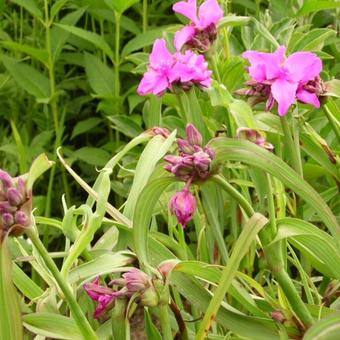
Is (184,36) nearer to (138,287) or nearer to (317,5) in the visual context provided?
(138,287)

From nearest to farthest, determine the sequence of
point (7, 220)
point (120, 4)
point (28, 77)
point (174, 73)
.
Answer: point (7, 220) < point (174, 73) < point (120, 4) < point (28, 77)

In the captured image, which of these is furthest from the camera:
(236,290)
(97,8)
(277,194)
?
(97,8)

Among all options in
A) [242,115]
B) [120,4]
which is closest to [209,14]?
[242,115]

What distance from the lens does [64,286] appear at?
0.67 metres

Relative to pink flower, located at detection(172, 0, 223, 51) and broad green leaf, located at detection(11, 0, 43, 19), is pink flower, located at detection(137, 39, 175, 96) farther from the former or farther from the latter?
broad green leaf, located at detection(11, 0, 43, 19)

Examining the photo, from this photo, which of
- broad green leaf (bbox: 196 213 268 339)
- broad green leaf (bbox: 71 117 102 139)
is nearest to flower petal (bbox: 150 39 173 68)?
broad green leaf (bbox: 196 213 268 339)

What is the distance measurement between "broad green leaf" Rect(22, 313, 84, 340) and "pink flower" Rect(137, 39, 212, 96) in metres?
0.23

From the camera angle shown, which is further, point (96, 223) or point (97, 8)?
point (97, 8)

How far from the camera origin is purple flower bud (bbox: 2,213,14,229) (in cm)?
62

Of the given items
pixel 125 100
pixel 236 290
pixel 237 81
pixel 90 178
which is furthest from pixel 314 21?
pixel 236 290

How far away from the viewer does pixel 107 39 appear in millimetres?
2012

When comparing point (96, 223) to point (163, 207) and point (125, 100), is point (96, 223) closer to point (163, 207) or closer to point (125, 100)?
point (163, 207)

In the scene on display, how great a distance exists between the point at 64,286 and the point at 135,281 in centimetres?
7

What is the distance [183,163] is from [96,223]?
3.6 inches
